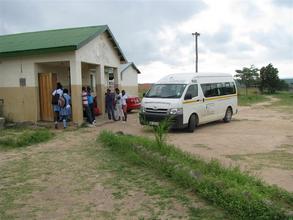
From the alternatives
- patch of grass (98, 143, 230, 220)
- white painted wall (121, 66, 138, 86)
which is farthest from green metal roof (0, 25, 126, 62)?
white painted wall (121, 66, 138, 86)

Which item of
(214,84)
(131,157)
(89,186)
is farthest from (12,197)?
(214,84)

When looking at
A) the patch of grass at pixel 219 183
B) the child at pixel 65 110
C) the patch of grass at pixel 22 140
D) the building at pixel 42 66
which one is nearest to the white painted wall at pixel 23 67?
the building at pixel 42 66

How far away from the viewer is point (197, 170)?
658 centimetres

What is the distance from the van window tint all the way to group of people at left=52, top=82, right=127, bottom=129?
13.6 feet

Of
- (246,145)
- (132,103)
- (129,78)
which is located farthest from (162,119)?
(129,78)

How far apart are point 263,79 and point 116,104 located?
5109 cm

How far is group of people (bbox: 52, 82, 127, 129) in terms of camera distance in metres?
14.8

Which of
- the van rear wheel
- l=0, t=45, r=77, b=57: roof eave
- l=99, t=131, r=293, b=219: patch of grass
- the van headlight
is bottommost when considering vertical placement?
l=99, t=131, r=293, b=219: patch of grass

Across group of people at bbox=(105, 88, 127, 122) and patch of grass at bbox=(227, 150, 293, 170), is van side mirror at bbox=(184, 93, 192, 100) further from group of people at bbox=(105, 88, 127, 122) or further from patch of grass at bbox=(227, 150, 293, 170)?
patch of grass at bbox=(227, 150, 293, 170)

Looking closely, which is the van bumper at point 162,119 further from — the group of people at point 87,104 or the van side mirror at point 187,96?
the group of people at point 87,104

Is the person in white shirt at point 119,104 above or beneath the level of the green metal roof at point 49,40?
beneath

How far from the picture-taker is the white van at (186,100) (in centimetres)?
1373

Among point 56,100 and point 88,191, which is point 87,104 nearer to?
point 56,100

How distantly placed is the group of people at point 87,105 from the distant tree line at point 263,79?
163ft
